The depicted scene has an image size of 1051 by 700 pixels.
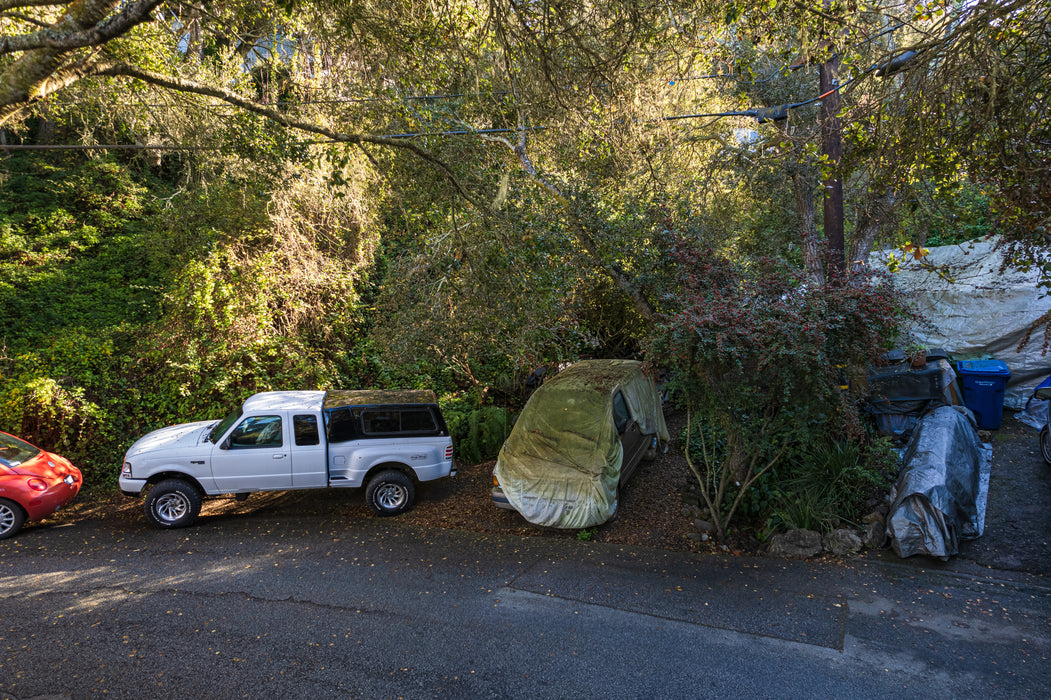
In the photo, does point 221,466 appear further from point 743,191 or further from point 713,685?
point 743,191

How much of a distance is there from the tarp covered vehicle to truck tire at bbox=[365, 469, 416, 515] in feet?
4.75

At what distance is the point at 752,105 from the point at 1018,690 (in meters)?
12.0

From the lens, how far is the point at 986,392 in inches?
401

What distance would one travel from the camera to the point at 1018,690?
4.45m

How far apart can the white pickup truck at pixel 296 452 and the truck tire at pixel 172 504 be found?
1cm

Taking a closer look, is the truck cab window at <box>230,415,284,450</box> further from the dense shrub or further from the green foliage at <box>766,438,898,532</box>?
the green foliage at <box>766,438,898,532</box>

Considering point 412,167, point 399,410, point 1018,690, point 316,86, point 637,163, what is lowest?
point 1018,690

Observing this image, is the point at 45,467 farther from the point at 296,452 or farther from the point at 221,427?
the point at 296,452

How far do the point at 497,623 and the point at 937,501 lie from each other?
4964mm

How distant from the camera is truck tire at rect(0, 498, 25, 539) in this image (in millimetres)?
7957

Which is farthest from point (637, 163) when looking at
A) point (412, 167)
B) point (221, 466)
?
point (221, 466)

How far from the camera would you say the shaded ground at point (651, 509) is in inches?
269

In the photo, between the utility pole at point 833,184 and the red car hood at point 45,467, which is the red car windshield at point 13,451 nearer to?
the red car hood at point 45,467

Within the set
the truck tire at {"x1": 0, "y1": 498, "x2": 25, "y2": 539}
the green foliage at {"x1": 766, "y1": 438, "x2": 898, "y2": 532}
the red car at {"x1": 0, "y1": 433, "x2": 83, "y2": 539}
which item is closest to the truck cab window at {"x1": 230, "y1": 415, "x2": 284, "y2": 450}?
the red car at {"x1": 0, "y1": 433, "x2": 83, "y2": 539}
